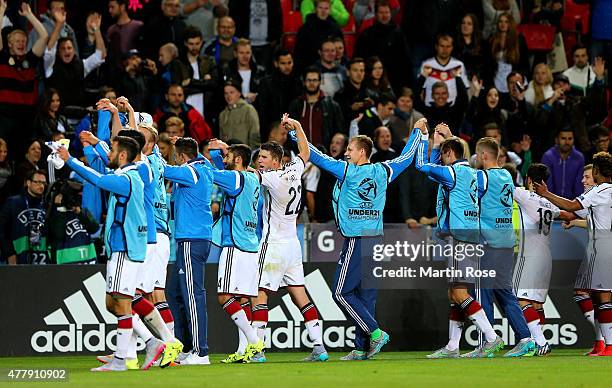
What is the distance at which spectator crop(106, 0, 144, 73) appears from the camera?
22.0m

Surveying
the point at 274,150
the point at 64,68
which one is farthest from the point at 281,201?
the point at 64,68

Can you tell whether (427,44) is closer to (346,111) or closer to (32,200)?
(346,111)

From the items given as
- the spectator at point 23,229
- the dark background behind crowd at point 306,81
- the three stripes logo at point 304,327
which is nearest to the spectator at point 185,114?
the dark background behind crowd at point 306,81

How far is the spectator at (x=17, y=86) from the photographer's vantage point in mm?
20391

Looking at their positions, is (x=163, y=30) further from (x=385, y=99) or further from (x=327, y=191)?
(x=327, y=191)

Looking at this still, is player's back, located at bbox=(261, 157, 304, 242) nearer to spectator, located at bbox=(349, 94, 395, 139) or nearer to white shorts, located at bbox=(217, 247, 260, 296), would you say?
white shorts, located at bbox=(217, 247, 260, 296)

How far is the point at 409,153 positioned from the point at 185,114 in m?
5.49

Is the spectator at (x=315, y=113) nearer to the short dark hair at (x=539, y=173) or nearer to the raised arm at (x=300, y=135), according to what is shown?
the short dark hair at (x=539, y=173)

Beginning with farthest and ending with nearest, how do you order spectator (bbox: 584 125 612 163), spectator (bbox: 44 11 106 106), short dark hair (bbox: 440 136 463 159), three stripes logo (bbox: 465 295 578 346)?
spectator (bbox: 584 125 612 163) < spectator (bbox: 44 11 106 106) < three stripes logo (bbox: 465 295 578 346) < short dark hair (bbox: 440 136 463 159)

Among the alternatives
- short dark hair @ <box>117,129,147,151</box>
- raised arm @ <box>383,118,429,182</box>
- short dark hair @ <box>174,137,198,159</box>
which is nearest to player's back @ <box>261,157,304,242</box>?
short dark hair @ <box>174,137,198,159</box>

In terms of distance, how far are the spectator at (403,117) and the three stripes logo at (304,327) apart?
3.64 meters

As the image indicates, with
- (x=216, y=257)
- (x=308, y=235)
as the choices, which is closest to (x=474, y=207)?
(x=308, y=235)

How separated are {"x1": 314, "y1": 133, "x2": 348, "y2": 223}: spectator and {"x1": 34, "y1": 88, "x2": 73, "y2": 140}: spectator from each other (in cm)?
403

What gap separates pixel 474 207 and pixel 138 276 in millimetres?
4644
